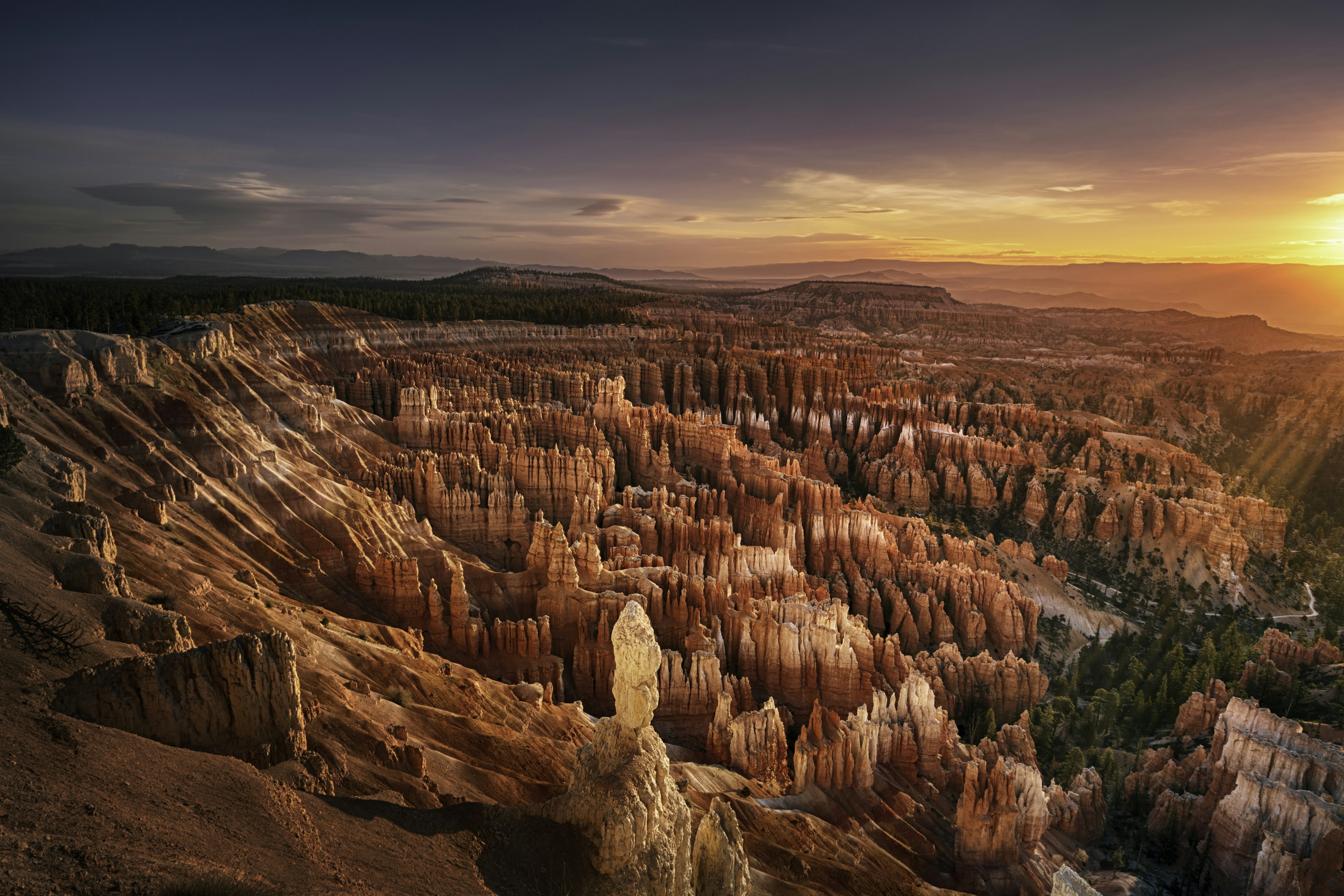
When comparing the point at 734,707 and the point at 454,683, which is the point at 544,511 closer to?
the point at 734,707

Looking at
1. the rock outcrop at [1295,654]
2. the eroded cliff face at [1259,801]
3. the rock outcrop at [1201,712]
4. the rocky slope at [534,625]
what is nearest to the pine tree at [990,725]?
the rocky slope at [534,625]

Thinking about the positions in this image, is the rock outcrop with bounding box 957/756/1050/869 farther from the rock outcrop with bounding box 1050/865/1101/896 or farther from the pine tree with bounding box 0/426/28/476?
the pine tree with bounding box 0/426/28/476

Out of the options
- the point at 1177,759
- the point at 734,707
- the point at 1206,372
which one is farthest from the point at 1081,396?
the point at 734,707

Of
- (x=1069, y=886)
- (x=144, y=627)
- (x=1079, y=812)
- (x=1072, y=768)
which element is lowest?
(x=1072, y=768)

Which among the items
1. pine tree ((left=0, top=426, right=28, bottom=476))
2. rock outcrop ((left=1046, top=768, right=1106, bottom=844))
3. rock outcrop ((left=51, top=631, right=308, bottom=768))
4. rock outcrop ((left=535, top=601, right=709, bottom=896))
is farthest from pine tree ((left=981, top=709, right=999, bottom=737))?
pine tree ((left=0, top=426, right=28, bottom=476))

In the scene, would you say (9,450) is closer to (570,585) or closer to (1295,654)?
(570,585)

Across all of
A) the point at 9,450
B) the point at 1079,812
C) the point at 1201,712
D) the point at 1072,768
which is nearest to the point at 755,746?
the point at 1079,812

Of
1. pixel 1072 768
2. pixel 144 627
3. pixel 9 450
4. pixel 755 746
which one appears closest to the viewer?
pixel 144 627

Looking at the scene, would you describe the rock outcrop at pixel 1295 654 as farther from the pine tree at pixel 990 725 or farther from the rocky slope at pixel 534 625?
the pine tree at pixel 990 725
